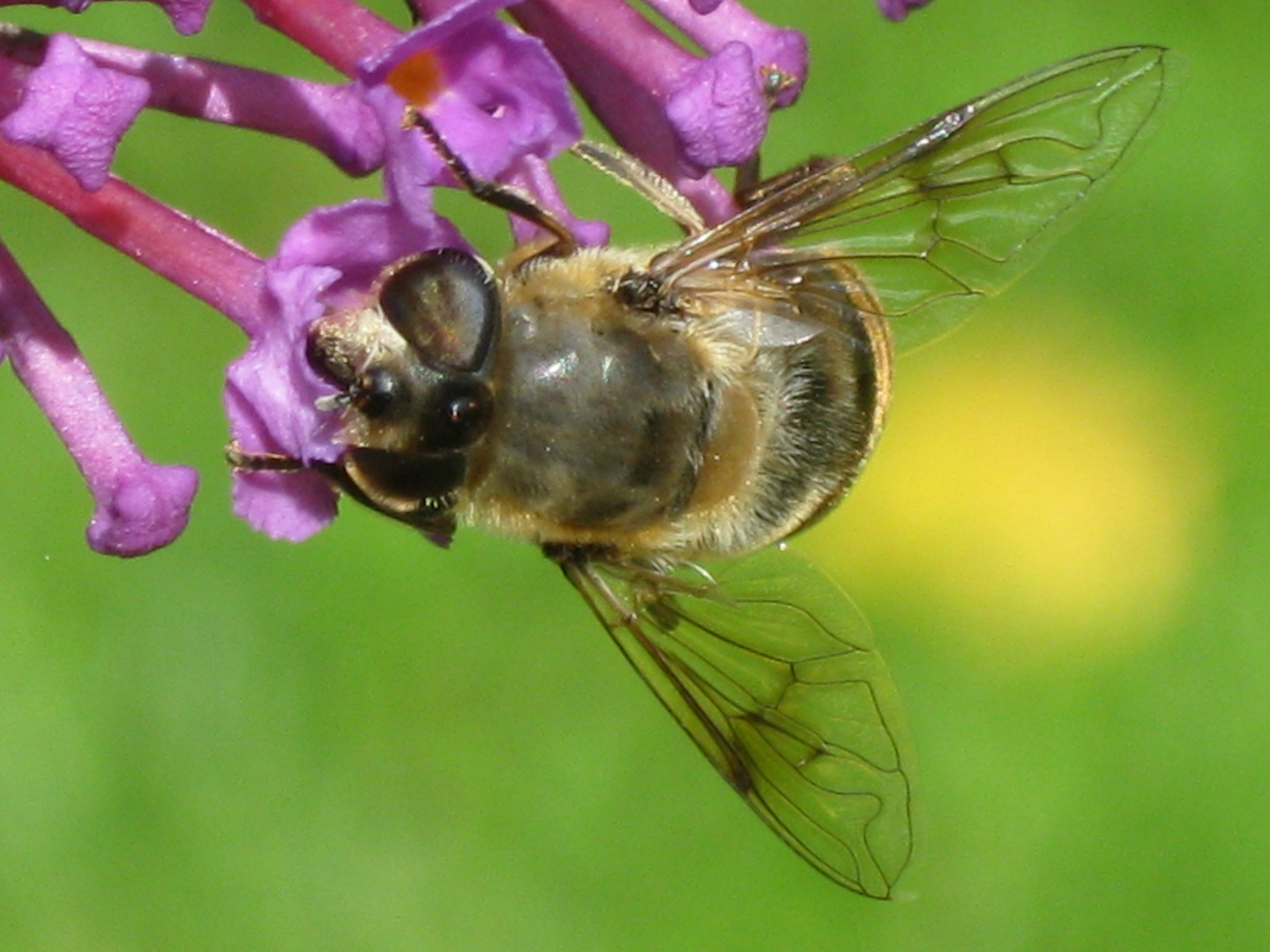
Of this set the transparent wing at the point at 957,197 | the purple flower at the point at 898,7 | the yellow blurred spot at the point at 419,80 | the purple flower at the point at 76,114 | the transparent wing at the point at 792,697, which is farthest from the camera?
the transparent wing at the point at 792,697

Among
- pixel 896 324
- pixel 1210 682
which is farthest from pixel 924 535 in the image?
pixel 896 324

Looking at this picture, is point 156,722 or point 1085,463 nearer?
point 156,722

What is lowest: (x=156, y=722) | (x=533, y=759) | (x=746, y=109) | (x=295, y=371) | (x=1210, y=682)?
(x=156, y=722)

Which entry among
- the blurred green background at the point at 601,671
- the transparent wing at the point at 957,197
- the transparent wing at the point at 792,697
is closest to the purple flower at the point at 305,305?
the transparent wing at the point at 957,197

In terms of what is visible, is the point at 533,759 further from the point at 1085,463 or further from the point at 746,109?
the point at 746,109

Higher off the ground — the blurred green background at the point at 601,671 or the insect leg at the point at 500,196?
the insect leg at the point at 500,196

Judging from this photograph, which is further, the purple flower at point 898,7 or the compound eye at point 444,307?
the purple flower at point 898,7

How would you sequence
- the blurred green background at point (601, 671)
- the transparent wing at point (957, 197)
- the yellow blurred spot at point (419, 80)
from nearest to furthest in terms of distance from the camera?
the yellow blurred spot at point (419, 80)
the transparent wing at point (957, 197)
the blurred green background at point (601, 671)

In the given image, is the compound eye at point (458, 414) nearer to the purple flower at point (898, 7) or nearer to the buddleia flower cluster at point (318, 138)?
the buddleia flower cluster at point (318, 138)
